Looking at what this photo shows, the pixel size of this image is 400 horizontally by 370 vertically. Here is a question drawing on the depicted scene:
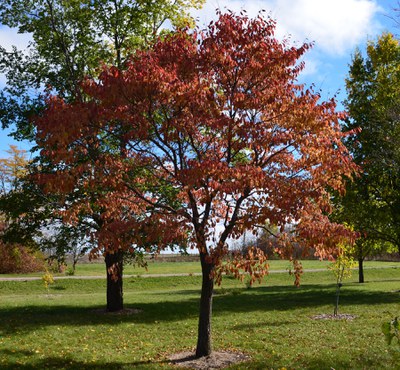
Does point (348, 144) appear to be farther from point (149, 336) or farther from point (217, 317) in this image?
point (149, 336)

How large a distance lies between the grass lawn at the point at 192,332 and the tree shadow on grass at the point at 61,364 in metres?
0.02

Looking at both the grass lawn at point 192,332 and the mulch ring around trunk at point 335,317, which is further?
the mulch ring around trunk at point 335,317

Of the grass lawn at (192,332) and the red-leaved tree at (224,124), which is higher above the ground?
the red-leaved tree at (224,124)

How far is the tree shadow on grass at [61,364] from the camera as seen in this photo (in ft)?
31.9

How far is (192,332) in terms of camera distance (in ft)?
46.5

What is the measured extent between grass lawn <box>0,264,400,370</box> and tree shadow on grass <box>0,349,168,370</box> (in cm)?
2

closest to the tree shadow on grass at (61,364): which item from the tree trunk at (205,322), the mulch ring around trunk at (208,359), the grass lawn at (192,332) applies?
the grass lawn at (192,332)

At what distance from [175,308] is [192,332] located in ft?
17.2

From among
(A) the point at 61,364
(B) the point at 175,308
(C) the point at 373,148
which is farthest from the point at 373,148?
(A) the point at 61,364

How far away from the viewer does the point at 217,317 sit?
17.1 m

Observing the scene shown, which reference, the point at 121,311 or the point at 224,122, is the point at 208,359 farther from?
the point at 121,311

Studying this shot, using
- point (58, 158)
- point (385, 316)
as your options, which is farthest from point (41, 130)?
point (385, 316)

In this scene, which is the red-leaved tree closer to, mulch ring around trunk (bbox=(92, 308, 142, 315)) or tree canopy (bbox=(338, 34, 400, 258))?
mulch ring around trunk (bbox=(92, 308, 142, 315))

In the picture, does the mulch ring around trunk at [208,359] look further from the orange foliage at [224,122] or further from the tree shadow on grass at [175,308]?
the tree shadow on grass at [175,308]
